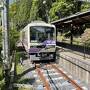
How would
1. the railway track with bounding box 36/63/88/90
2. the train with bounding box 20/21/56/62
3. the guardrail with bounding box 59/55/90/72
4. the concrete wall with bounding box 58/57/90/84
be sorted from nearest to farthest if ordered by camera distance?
the railway track with bounding box 36/63/88/90
the guardrail with bounding box 59/55/90/72
the concrete wall with bounding box 58/57/90/84
the train with bounding box 20/21/56/62

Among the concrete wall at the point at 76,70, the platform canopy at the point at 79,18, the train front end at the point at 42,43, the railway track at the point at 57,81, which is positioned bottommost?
the railway track at the point at 57,81

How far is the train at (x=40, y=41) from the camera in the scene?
21062 mm

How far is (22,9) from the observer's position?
51.8m

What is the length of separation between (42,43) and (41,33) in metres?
0.75

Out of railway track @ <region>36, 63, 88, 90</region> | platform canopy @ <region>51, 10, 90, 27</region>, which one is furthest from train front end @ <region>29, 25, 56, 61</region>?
railway track @ <region>36, 63, 88, 90</region>

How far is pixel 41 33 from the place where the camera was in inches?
844

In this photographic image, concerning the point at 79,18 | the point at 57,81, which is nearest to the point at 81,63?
the point at 57,81

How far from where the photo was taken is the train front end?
21.1m

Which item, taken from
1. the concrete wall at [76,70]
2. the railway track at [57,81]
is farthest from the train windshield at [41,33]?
the railway track at [57,81]

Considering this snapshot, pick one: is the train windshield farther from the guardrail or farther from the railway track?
the railway track

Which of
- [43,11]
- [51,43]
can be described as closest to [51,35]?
[51,43]

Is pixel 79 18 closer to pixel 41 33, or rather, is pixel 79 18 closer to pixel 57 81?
pixel 41 33

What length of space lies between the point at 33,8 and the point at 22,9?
9.17ft

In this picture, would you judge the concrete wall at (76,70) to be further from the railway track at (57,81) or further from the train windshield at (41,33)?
the train windshield at (41,33)
